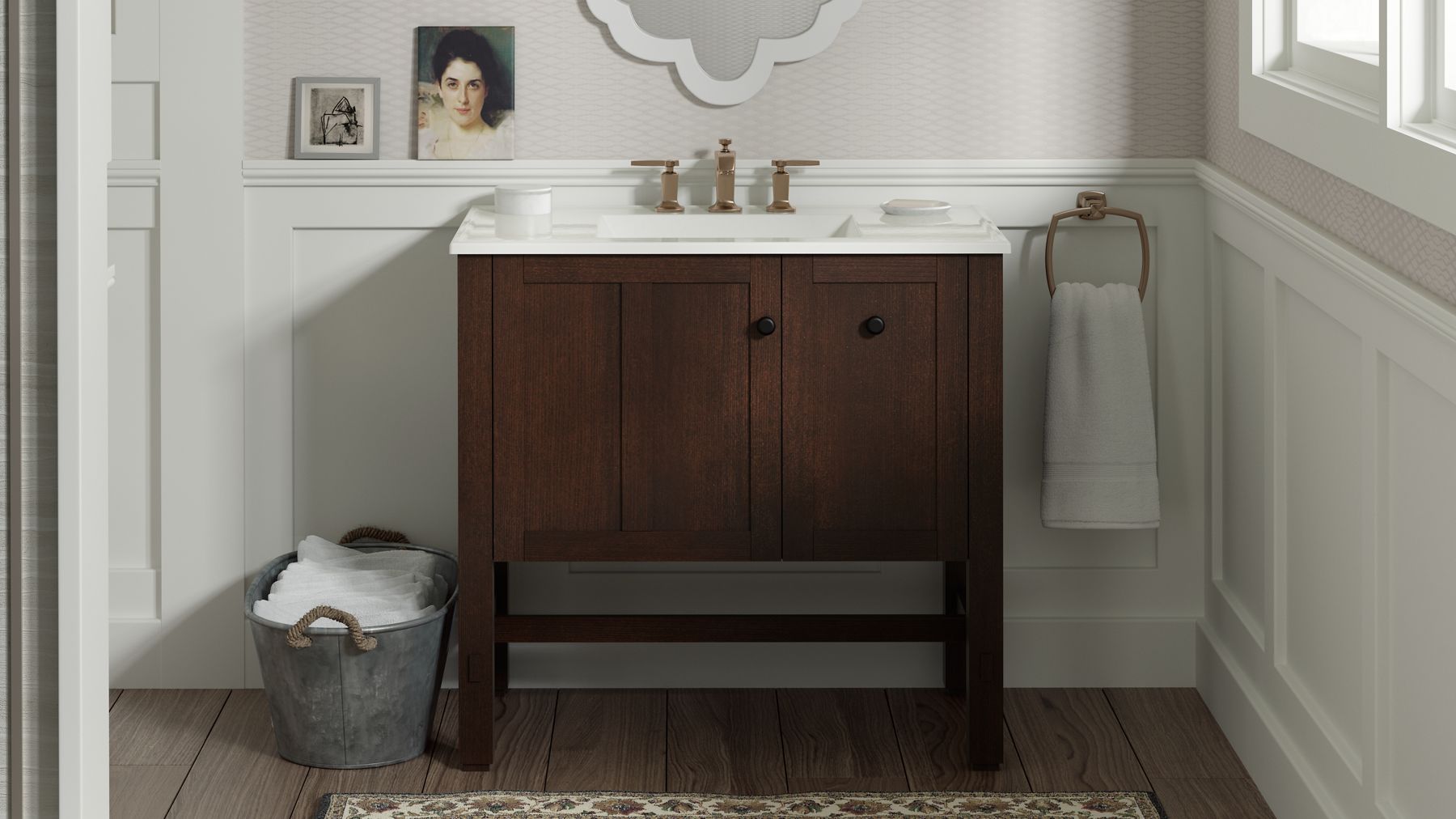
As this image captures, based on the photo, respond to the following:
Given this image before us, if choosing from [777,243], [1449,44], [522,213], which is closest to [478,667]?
[522,213]

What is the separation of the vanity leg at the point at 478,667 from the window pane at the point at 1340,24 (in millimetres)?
1573

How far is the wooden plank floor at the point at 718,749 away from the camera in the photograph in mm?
2465

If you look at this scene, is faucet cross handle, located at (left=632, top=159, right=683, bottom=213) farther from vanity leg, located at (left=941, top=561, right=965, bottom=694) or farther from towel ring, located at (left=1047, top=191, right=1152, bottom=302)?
vanity leg, located at (left=941, top=561, right=965, bottom=694)

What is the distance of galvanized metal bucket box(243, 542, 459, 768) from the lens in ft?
8.06

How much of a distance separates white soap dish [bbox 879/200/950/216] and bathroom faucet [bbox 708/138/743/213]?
10.9 inches

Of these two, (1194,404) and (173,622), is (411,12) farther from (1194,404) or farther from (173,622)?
(1194,404)

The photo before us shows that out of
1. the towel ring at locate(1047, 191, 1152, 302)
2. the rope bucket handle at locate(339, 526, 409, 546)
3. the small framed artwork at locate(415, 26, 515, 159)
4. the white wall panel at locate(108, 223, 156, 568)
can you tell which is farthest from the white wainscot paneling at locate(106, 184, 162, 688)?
the towel ring at locate(1047, 191, 1152, 302)

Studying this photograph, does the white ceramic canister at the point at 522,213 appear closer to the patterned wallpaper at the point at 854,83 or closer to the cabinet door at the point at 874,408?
the patterned wallpaper at the point at 854,83

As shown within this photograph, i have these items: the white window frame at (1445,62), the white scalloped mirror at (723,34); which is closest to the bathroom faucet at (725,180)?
the white scalloped mirror at (723,34)

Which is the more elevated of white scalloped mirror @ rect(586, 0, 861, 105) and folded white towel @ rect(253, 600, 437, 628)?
white scalloped mirror @ rect(586, 0, 861, 105)

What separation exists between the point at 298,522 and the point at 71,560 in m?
1.47

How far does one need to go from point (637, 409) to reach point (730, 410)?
0.15 metres

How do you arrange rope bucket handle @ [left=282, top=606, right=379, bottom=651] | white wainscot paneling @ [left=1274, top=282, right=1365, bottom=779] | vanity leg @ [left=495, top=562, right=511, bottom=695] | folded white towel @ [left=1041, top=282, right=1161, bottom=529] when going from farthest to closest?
vanity leg @ [left=495, top=562, right=511, bottom=695] < folded white towel @ [left=1041, top=282, right=1161, bottom=529] < rope bucket handle @ [left=282, top=606, right=379, bottom=651] < white wainscot paneling @ [left=1274, top=282, right=1365, bottom=779]

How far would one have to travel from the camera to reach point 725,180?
2686mm
